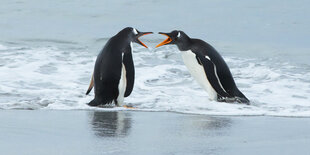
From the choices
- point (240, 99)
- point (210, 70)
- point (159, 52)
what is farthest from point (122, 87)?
point (159, 52)

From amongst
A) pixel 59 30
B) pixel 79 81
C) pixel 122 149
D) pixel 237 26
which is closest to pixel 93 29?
pixel 59 30

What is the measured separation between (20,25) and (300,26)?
22.1ft

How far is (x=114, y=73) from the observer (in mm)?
5730

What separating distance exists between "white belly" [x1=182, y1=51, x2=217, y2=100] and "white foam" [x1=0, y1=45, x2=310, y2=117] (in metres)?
0.10

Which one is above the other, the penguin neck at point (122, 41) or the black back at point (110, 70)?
the penguin neck at point (122, 41)

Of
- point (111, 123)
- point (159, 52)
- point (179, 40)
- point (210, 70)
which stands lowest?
point (159, 52)

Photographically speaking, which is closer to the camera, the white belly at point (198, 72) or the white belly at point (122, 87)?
the white belly at point (122, 87)

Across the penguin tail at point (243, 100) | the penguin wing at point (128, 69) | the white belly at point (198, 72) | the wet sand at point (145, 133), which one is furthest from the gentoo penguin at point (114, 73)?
the penguin tail at point (243, 100)

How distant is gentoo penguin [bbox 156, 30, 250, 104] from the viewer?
621 centimetres

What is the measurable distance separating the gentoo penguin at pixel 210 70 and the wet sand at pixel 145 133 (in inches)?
47.2

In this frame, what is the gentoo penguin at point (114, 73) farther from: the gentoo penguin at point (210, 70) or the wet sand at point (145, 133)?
the gentoo penguin at point (210, 70)

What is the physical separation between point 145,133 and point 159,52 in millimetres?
6960

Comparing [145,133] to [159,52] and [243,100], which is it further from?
[159,52]

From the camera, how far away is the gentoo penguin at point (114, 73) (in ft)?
18.7
